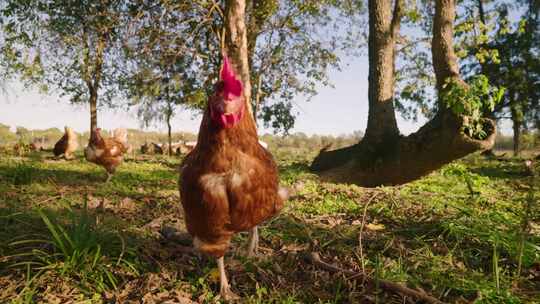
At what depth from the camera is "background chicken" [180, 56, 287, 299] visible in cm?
218

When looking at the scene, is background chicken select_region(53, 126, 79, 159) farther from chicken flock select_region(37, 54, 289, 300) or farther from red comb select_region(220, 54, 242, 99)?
red comb select_region(220, 54, 242, 99)

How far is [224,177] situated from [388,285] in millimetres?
1299

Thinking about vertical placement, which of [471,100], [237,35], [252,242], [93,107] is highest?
[237,35]

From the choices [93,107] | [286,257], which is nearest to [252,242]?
[286,257]

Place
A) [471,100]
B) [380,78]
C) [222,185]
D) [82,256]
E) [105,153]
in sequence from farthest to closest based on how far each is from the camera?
[380,78]
[105,153]
[471,100]
[82,256]
[222,185]

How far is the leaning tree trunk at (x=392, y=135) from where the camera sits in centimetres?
597

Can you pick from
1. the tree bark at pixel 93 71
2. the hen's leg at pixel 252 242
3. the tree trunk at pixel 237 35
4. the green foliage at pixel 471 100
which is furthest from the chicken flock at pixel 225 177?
the tree bark at pixel 93 71

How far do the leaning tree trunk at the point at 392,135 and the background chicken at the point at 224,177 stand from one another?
4437 millimetres

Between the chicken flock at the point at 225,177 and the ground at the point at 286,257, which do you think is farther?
the ground at the point at 286,257

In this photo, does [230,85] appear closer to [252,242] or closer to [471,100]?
[252,242]

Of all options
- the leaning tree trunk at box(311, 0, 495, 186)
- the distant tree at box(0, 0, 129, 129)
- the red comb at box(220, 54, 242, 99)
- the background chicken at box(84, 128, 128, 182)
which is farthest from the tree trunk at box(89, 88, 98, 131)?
the red comb at box(220, 54, 242, 99)

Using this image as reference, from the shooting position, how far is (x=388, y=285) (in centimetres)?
240

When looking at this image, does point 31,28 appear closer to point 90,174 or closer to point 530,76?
point 90,174

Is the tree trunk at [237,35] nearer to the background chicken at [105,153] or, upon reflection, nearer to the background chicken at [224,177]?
the background chicken at [105,153]
